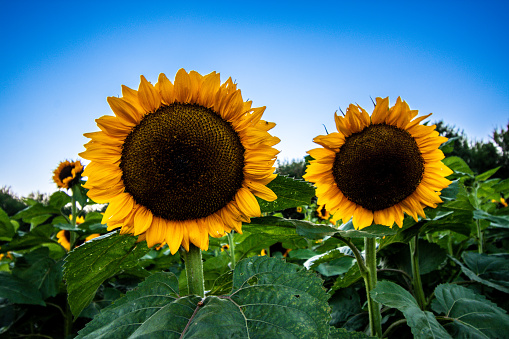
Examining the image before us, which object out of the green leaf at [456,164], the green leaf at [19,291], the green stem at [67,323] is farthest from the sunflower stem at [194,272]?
the green stem at [67,323]

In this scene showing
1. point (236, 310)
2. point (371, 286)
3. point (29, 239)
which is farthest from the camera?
point (29, 239)

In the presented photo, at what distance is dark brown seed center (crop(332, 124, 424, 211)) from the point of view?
1929 millimetres

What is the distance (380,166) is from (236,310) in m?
1.25

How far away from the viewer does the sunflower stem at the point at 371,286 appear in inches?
65.2

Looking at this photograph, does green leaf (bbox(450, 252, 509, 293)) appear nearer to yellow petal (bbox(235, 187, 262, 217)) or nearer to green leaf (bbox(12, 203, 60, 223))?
yellow petal (bbox(235, 187, 262, 217))

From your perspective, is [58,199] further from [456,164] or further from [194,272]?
[456,164]

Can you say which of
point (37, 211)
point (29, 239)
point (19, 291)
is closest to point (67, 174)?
point (37, 211)

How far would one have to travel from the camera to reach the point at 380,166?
1.91m

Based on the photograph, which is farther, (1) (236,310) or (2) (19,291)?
(2) (19,291)

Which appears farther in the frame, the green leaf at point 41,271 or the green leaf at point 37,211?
the green leaf at point 37,211

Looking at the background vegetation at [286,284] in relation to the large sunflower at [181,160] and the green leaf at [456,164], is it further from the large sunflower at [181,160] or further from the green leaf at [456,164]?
the large sunflower at [181,160]

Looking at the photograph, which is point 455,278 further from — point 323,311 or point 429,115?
point 323,311

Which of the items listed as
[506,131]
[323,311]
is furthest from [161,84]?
[506,131]

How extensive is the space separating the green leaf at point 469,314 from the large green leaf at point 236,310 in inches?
36.8
